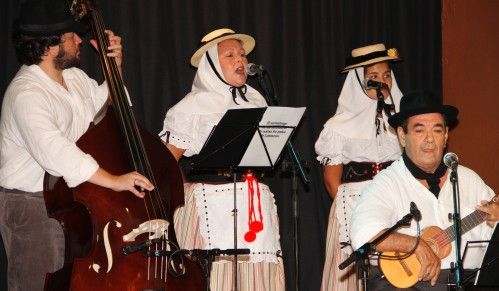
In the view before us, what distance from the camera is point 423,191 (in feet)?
15.5

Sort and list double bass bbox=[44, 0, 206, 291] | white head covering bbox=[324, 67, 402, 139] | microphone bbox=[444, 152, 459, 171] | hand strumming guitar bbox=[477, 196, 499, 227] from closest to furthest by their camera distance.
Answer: microphone bbox=[444, 152, 459, 171]
double bass bbox=[44, 0, 206, 291]
hand strumming guitar bbox=[477, 196, 499, 227]
white head covering bbox=[324, 67, 402, 139]

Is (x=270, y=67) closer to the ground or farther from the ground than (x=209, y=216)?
farther from the ground

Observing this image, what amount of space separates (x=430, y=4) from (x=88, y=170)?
415 centimetres

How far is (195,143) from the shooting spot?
583cm

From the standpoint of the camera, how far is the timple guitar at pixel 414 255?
449cm

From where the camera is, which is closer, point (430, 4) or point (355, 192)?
point (355, 192)

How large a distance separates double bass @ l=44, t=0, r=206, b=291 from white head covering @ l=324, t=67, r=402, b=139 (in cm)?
191

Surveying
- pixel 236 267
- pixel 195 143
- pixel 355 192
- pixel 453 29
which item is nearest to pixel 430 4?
pixel 453 29

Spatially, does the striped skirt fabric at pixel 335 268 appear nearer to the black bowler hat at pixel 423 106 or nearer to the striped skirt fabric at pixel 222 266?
the striped skirt fabric at pixel 222 266

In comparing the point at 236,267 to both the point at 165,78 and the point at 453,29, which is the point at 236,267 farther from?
the point at 453,29

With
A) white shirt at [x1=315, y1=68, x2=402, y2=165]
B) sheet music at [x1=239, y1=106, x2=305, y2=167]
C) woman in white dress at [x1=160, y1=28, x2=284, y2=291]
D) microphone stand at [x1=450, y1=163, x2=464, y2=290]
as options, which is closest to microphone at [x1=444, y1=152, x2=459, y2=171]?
microphone stand at [x1=450, y1=163, x2=464, y2=290]

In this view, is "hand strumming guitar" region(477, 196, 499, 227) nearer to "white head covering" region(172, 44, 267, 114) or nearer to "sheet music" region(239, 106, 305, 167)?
"sheet music" region(239, 106, 305, 167)

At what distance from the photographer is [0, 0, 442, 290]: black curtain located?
21.2 ft

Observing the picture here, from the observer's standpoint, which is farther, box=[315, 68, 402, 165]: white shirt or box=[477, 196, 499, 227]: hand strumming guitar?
box=[315, 68, 402, 165]: white shirt
